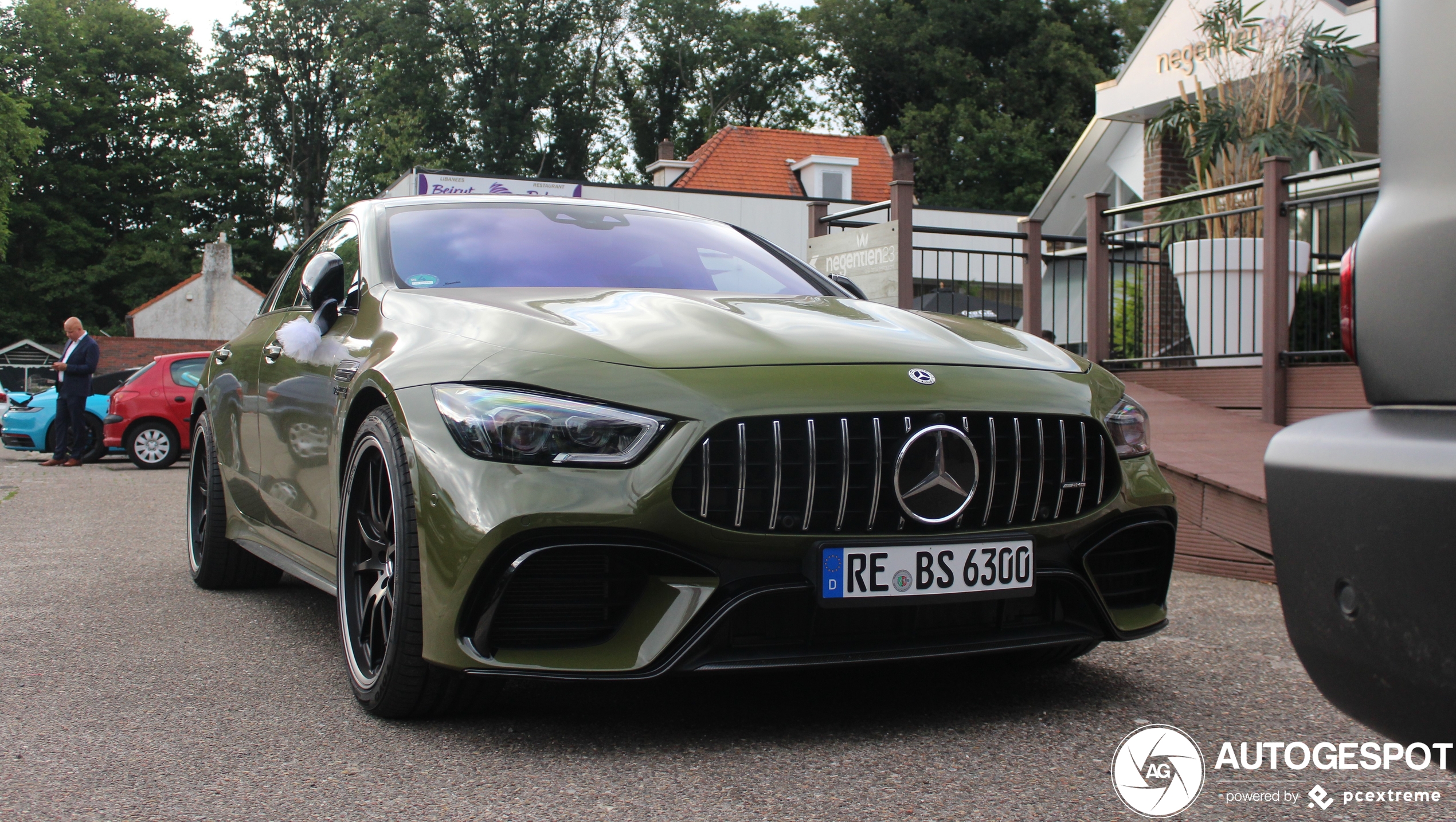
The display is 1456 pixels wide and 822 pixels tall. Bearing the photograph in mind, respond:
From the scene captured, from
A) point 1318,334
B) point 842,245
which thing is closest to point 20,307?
point 842,245

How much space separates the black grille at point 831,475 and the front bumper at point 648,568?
1.2 inches

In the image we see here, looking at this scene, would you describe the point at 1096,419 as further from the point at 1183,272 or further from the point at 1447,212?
the point at 1183,272

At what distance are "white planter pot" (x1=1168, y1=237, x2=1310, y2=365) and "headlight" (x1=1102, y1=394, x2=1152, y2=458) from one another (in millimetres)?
5286

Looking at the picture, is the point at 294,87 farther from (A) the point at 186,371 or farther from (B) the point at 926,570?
(B) the point at 926,570

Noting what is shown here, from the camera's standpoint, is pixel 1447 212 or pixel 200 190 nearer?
pixel 1447 212

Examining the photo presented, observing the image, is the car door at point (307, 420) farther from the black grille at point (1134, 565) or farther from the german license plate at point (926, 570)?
the black grille at point (1134, 565)

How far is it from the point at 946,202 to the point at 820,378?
43.3 metres

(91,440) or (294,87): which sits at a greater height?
(294,87)

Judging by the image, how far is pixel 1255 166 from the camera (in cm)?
1179

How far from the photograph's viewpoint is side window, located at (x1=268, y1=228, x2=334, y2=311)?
16.1 feet

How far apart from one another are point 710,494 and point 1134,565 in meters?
1.19

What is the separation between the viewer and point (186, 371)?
1684 centimetres

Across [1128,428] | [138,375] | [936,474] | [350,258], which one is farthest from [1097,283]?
[138,375]

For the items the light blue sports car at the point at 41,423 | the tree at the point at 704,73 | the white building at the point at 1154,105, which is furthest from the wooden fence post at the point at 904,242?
the tree at the point at 704,73
